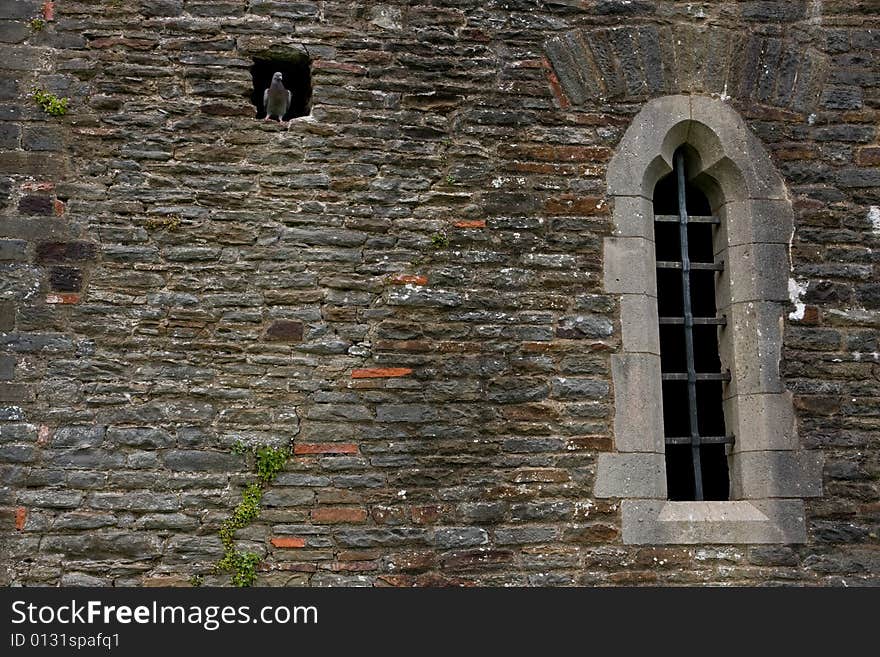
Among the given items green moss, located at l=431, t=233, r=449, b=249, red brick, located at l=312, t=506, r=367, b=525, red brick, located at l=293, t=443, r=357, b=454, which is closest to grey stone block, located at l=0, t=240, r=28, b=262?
red brick, located at l=293, t=443, r=357, b=454

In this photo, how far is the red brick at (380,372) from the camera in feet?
16.7

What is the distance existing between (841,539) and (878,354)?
1.01 metres

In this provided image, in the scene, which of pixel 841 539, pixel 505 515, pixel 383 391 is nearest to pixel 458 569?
pixel 505 515

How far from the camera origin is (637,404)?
5.20 m

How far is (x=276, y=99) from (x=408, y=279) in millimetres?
1179

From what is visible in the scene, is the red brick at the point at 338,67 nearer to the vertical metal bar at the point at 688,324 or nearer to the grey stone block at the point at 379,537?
the vertical metal bar at the point at 688,324

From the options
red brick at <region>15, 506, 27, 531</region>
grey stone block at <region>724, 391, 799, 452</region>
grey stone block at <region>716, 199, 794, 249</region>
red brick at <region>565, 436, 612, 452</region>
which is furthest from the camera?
grey stone block at <region>716, 199, 794, 249</region>

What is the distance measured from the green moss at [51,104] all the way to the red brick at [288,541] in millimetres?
2435

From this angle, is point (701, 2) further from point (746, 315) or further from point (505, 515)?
point (505, 515)

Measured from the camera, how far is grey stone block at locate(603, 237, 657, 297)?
5.34m

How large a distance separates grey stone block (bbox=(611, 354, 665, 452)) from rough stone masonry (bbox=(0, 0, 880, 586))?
0.25 feet

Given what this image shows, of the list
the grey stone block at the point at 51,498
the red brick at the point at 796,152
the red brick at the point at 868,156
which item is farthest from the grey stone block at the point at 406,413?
the red brick at the point at 868,156

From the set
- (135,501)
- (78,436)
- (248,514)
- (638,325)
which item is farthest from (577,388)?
(78,436)

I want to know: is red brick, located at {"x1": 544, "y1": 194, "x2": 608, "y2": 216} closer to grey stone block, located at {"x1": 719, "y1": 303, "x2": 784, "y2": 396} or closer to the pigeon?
grey stone block, located at {"x1": 719, "y1": 303, "x2": 784, "y2": 396}
